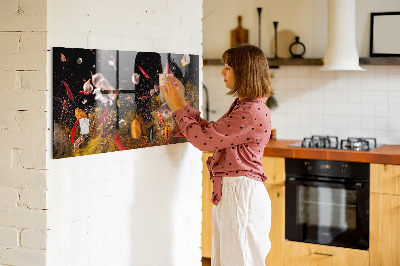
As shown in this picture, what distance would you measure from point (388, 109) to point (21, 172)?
3193mm

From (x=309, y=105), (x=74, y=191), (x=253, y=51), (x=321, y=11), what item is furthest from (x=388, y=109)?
(x=74, y=191)

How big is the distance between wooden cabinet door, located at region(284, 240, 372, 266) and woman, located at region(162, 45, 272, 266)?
1.55 meters

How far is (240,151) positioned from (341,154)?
61.1 inches

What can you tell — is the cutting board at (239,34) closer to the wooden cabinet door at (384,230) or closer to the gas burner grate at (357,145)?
the gas burner grate at (357,145)

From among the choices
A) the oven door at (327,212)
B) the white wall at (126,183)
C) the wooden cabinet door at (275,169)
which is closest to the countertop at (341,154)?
the wooden cabinet door at (275,169)

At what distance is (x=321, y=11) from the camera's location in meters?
4.80

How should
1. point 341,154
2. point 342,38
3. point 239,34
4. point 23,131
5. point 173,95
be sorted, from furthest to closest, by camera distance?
1. point 239,34
2. point 342,38
3. point 341,154
4. point 173,95
5. point 23,131

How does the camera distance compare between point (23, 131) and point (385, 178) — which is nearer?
point (23, 131)

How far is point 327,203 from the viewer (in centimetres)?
426

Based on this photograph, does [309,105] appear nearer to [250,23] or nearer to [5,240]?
[250,23]

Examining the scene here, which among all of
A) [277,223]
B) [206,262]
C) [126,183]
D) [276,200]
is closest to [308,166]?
[276,200]

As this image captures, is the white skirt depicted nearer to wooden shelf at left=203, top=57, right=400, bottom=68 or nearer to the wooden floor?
the wooden floor

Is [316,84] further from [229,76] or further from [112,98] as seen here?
[112,98]

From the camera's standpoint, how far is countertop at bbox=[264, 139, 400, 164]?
4.00 meters
